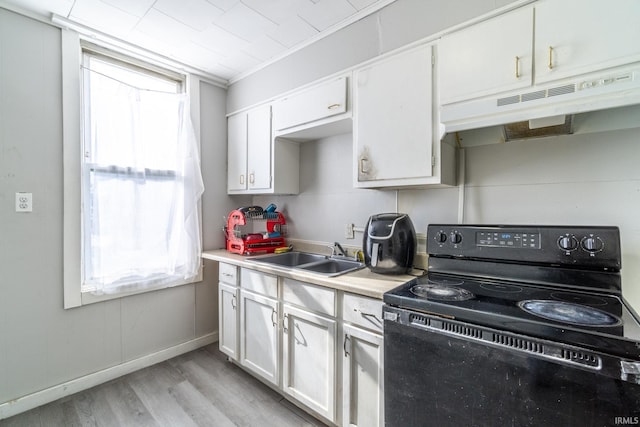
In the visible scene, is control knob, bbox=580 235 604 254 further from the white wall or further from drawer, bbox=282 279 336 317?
the white wall

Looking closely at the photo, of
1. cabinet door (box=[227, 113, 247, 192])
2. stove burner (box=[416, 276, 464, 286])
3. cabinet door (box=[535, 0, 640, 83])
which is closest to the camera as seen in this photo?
cabinet door (box=[535, 0, 640, 83])

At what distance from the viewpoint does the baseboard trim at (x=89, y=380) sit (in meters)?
1.75

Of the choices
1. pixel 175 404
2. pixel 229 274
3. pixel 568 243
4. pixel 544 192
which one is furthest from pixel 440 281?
pixel 175 404

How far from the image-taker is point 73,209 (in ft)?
6.40

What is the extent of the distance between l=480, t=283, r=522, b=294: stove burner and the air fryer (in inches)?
15.2

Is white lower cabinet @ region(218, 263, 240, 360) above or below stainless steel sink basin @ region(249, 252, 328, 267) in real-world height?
below

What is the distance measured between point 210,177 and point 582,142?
8.71ft

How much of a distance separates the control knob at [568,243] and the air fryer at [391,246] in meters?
0.63

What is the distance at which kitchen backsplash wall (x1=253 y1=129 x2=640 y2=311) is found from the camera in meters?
1.22

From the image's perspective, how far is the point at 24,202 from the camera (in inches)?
70.2

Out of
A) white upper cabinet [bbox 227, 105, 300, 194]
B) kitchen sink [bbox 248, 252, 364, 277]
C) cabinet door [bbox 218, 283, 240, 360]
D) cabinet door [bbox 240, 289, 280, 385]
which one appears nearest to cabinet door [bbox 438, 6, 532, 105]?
kitchen sink [bbox 248, 252, 364, 277]

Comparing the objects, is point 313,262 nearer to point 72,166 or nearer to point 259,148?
point 259,148

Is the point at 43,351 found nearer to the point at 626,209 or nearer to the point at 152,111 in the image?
the point at 152,111

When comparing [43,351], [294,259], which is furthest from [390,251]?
[43,351]
